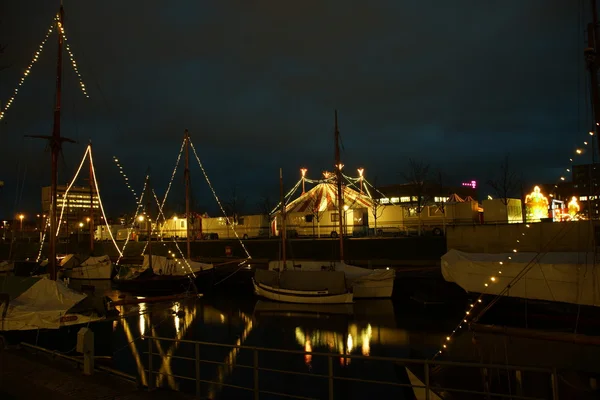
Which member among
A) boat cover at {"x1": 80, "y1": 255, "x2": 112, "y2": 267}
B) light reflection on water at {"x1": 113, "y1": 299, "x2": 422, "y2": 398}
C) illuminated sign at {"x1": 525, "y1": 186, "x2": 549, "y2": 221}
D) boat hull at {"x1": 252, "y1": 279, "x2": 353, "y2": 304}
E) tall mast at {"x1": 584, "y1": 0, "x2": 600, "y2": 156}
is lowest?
light reflection on water at {"x1": 113, "y1": 299, "x2": 422, "y2": 398}

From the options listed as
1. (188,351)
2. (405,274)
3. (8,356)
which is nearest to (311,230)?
(405,274)

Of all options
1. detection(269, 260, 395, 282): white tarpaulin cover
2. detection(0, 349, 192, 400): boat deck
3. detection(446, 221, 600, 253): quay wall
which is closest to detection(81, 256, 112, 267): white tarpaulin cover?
detection(269, 260, 395, 282): white tarpaulin cover

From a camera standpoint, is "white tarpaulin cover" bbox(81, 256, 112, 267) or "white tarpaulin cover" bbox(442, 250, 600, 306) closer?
"white tarpaulin cover" bbox(442, 250, 600, 306)

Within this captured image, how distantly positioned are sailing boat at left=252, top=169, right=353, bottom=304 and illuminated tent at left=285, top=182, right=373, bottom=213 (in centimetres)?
2156

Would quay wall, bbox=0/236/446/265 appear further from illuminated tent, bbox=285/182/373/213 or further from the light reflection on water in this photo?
illuminated tent, bbox=285/182/373/213

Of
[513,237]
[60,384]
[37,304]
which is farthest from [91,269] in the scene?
[60,384]

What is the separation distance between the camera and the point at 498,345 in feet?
33.7

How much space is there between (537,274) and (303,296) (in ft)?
48.5

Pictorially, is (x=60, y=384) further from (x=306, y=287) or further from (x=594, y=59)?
(x=306, y=287)

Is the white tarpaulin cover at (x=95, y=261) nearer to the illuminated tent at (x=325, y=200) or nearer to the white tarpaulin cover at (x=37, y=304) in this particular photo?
the illuminated tent at (x=325, y=200)

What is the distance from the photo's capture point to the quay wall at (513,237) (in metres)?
25.0

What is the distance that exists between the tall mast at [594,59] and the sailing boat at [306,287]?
50.1 feet

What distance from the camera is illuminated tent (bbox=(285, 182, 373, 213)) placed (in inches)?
1961

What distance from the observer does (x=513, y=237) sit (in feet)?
90.2
